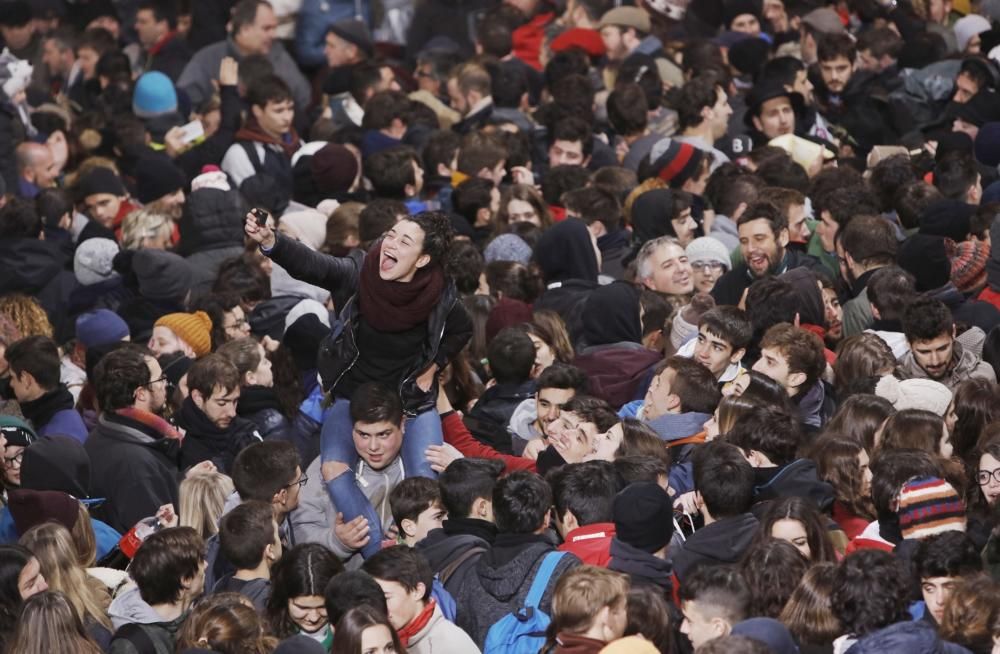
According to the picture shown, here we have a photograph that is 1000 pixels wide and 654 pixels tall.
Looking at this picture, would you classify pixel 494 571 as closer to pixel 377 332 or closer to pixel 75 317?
pixel 377 332

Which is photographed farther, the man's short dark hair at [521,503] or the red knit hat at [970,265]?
the red knit hat at [970,265]

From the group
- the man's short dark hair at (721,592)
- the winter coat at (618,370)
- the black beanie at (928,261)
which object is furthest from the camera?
the black beanie at (928,261)

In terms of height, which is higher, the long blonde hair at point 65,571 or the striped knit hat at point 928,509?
the striped knit hat at point 928,509

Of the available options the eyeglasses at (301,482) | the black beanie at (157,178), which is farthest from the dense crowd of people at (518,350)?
the black beanie at (157,178)

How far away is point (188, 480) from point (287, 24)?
8.51 metres

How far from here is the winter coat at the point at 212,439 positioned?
351 inches

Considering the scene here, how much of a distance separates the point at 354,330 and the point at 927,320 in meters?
2.58

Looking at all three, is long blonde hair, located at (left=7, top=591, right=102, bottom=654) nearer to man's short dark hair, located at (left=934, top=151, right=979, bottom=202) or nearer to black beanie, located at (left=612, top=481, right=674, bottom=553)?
black beanie, located at (left=612, top=481, right=674, bottom=553)

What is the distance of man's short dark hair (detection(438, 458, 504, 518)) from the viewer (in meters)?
7.34

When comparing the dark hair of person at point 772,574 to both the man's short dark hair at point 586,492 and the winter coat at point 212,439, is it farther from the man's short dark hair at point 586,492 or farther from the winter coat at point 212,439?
the winter coat at point 212,439

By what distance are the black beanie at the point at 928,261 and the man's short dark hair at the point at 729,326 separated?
4.33 ft

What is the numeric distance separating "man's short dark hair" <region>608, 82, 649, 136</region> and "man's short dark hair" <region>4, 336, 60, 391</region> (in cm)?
468

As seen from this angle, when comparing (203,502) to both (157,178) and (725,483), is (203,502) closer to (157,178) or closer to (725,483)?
(725,483)

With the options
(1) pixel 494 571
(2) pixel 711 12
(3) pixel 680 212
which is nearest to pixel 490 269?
(3) pixel 680 212
